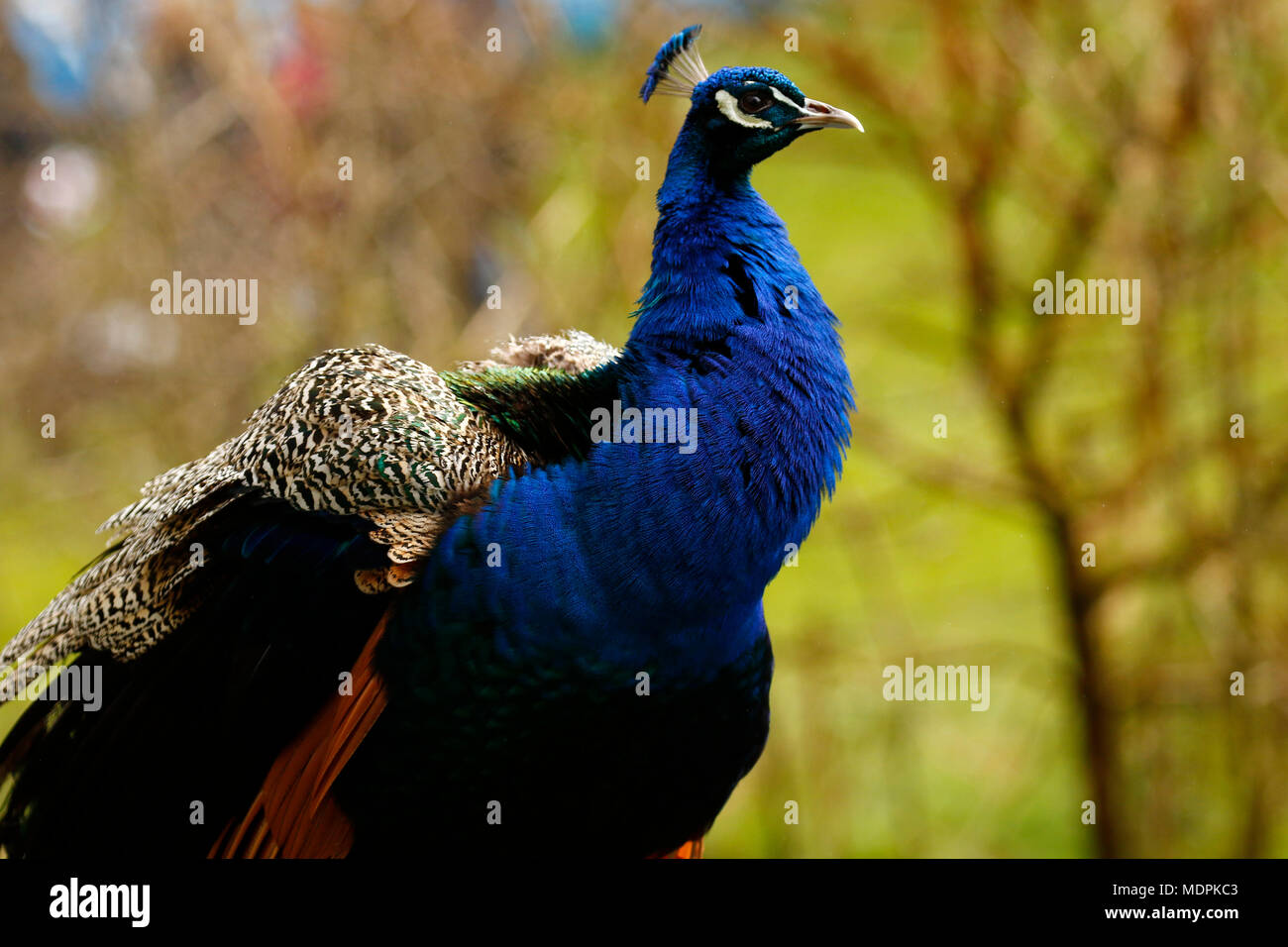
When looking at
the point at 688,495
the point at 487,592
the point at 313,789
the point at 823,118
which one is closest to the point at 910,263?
the point at 823,118

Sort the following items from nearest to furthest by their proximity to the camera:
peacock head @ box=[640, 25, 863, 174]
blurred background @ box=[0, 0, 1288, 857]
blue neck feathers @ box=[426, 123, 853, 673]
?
blue neck feathers @ box=[426, 123, 853, 673], peacock head @ box=[640, 25, 863, 174], blurred background @ box=[0, 0, 1288, 857]

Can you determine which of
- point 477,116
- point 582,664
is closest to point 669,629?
point 582,664

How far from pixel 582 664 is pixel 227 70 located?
10.9 ft

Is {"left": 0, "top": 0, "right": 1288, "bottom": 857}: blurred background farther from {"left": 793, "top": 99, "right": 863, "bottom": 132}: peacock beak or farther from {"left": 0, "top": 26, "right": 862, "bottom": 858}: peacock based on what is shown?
{"left": 0, "top": 26, "right": 862, "bottom": 858}: peacock

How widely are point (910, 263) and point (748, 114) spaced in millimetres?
2849

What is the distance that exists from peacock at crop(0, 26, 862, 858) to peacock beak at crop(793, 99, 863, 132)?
0.07 meters

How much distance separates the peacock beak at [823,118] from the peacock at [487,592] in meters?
0.07

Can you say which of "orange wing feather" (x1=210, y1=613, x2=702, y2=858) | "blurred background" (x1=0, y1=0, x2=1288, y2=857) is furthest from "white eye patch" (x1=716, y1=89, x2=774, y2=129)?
"blurred background" (x1=0, y1=0, x2=1288, y2=857)

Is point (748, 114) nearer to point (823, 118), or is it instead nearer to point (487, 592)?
point (823, 118)

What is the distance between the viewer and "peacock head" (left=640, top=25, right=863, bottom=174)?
2.55 m

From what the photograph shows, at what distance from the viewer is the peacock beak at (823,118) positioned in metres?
2.62

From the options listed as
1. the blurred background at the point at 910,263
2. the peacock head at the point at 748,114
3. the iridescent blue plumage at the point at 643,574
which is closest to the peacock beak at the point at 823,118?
the peacock head at the point at 748,114

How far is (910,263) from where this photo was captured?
17.3 feet

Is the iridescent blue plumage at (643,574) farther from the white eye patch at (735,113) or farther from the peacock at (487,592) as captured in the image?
the white eye patch at (735,113)
